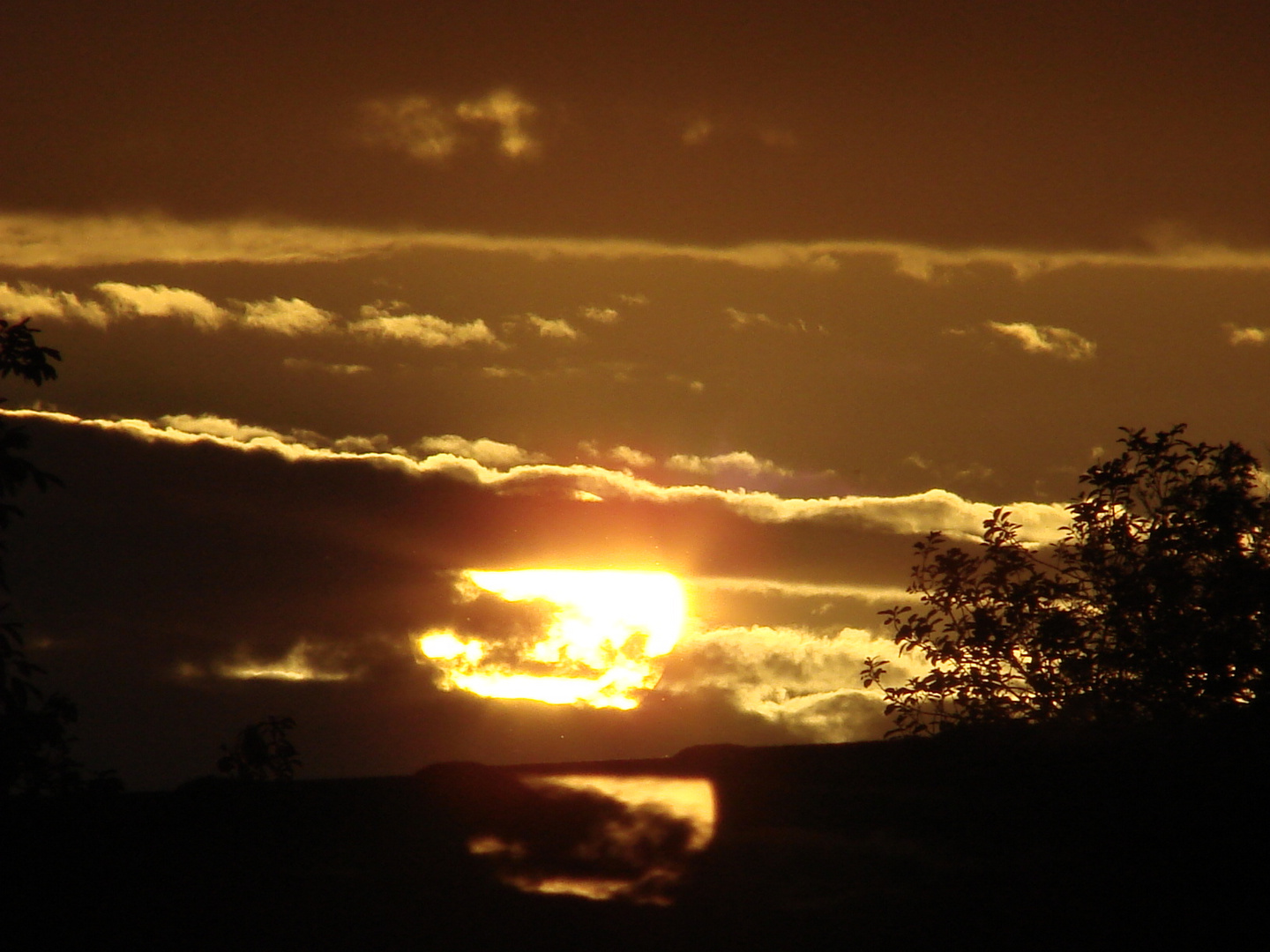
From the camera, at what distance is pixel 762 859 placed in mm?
10102

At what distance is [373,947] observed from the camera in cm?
871

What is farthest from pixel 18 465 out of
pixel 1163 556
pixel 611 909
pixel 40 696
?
pixel 1163 556

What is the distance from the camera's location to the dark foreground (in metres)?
8.94

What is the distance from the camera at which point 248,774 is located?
26516mm

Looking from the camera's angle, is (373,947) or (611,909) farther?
(611,909)

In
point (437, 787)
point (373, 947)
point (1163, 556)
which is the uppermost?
point (1163, 556)

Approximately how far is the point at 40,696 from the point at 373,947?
28.4 feet

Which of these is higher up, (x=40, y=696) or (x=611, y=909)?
(x=40, y=696)

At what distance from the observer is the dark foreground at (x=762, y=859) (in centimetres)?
894

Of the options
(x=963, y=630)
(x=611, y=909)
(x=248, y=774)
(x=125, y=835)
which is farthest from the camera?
(x=248, y=774)

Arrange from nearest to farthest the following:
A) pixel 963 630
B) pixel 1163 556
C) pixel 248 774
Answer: pixel 1163 556
pixel 963 630
pixel 248 774

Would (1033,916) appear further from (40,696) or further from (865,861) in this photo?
(40,696)

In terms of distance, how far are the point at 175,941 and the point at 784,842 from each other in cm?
420

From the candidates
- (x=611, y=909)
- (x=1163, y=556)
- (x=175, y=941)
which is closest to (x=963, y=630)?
(x=1163, y=556)
